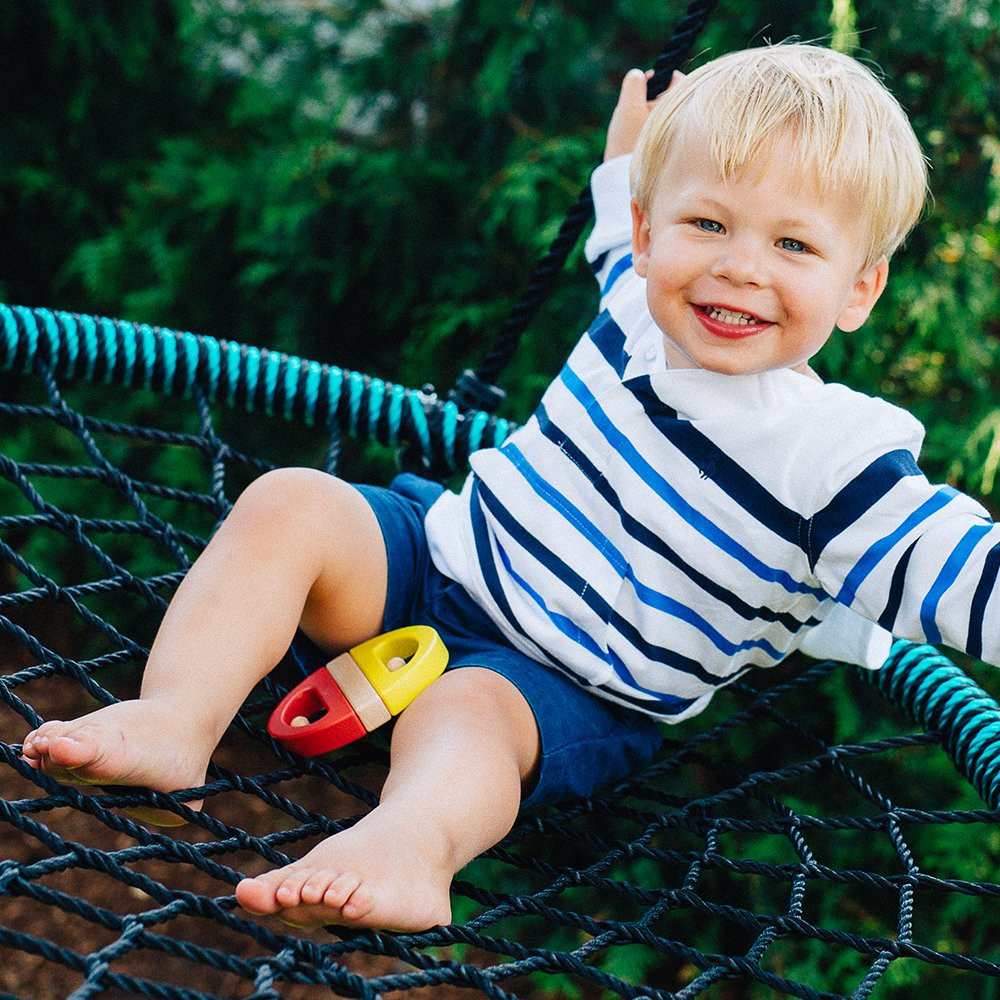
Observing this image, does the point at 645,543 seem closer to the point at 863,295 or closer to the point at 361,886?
the point at 863,295

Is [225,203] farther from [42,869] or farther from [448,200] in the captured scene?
[42,869]

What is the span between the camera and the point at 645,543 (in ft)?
3.46

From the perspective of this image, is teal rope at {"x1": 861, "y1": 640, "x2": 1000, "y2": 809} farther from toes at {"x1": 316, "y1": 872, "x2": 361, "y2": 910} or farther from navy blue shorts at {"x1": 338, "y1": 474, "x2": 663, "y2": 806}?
toes at {"x1": 316, "y1": 872, "x2": 361, "y2": 910}

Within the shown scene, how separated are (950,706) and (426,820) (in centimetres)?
58

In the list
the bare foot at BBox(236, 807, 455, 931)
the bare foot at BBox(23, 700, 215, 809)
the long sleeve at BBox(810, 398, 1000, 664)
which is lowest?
the bare foot at BBox(236, 807, 455, 931)

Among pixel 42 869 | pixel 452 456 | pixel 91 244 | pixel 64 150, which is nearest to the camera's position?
pixel 42 869

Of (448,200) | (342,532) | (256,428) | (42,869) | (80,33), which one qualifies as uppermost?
(80,33)

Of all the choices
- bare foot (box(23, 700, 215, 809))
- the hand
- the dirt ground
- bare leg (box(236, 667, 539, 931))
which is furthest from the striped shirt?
the dirt ground

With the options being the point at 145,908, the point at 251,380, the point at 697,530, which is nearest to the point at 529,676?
the point at 697,530

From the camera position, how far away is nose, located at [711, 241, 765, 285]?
0.94 metres

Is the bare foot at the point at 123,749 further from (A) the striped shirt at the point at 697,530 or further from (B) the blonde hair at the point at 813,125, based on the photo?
(B) the blonde hair at the point at 813,125

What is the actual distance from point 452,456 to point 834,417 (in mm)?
646

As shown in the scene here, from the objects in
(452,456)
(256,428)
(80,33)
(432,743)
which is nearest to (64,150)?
(80,33)

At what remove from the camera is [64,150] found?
106 inches
